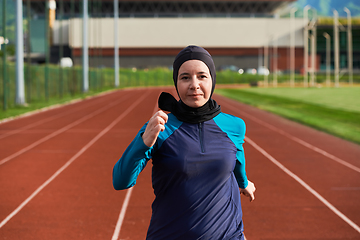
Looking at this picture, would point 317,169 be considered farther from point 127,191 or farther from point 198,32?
point 198,32

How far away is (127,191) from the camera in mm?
7719

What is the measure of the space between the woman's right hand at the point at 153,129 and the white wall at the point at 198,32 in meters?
74.2

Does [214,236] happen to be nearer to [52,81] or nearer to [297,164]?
[297,164]

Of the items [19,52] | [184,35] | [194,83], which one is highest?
[184,35]

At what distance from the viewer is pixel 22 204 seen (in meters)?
6.98

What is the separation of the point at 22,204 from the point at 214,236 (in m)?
5.33

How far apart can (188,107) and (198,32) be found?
7484cm

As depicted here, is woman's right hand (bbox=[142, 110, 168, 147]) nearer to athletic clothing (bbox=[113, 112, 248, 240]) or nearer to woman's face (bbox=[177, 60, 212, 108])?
athletic clothing (bbox=[113, 112, 248, 240])

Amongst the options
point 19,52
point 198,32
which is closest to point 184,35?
point 198,32

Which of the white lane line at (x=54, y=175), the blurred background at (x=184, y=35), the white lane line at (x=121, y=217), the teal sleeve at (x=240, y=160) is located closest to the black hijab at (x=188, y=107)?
the teal sleeve at (x=240, y=160)

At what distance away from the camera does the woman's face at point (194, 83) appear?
7.25ft

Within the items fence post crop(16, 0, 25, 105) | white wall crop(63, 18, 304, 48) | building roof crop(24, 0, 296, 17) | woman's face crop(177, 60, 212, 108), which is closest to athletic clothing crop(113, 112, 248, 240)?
woman's face crop(177, 60, 212, 108)

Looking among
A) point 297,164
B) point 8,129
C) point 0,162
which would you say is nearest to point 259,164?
point 297,164

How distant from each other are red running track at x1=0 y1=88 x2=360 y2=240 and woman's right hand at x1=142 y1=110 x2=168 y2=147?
12.2 ft
